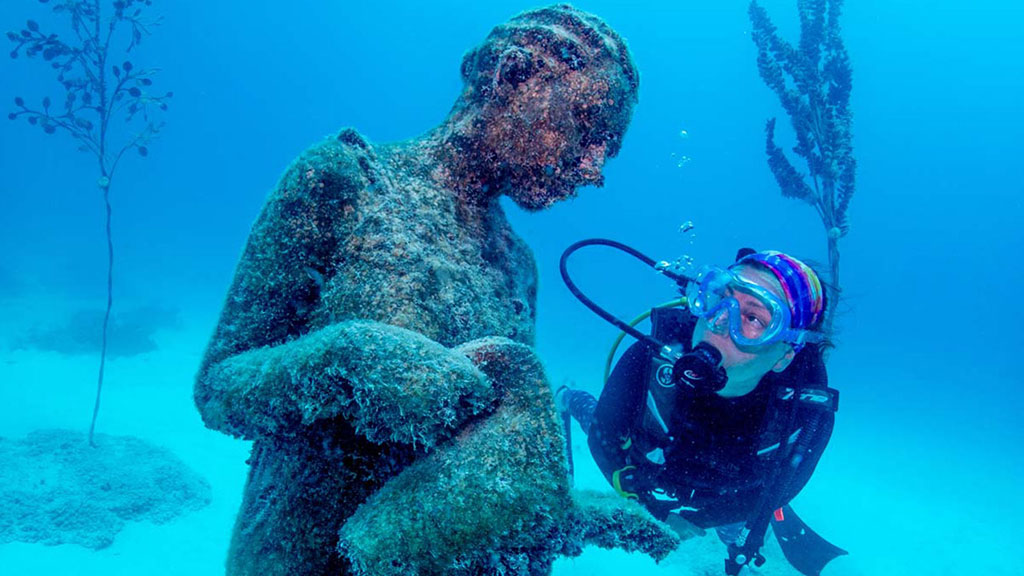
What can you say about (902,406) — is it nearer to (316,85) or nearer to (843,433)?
(843,433)

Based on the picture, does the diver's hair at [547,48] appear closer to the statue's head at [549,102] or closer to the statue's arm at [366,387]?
the statue's head at [549,102]

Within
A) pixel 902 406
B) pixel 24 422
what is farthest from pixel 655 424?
pixel 902 406

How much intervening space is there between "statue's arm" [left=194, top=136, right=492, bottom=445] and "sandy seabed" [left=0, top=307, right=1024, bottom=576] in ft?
26.1

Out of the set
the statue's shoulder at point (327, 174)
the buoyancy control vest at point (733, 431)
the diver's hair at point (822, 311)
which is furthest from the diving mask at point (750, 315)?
the statue's shoulder at point (327, 174)

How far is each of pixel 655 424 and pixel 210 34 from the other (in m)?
160

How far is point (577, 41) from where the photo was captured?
2053 mm

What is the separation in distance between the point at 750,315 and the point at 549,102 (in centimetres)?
295

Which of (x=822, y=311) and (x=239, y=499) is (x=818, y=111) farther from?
(x=239, y=499)

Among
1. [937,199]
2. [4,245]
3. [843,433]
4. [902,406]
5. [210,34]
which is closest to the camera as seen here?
[843,433]

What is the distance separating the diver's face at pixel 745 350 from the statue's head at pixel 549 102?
2536mm

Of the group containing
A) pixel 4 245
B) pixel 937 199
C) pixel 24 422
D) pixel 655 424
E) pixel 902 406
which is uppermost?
pixel 937 199

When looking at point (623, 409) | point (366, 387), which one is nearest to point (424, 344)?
point (366, 387)

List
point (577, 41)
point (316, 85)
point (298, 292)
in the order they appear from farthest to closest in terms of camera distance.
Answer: point (316, 85), point (577, 41), point (298, 292)

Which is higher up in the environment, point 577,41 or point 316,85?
point 316,85
